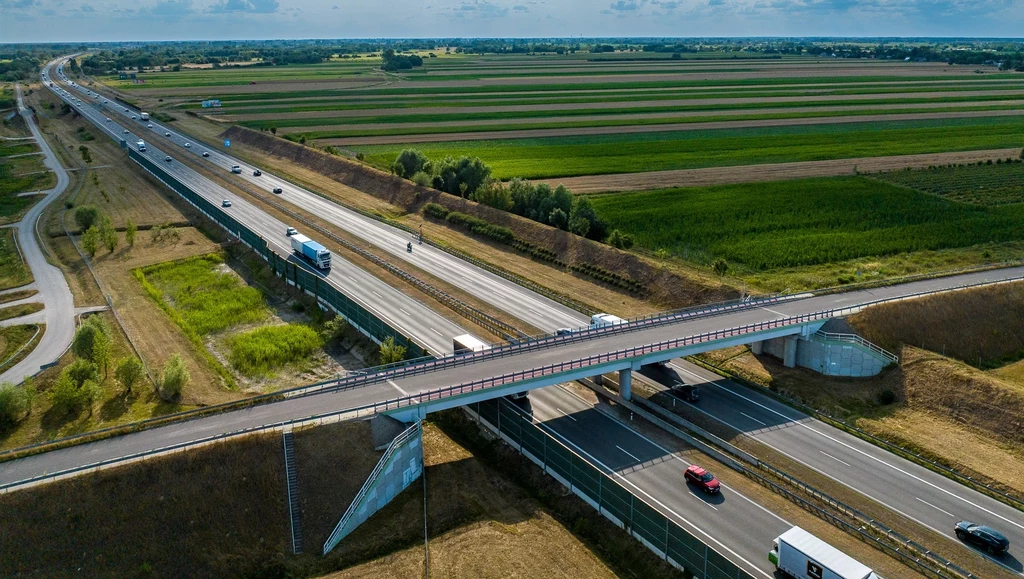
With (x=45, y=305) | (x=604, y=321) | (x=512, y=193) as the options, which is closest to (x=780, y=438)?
(x=604, y=321)

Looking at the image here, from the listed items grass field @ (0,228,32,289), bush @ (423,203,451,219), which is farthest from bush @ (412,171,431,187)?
grass field @ (0,228,32,289)

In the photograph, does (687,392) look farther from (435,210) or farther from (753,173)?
(753,173)

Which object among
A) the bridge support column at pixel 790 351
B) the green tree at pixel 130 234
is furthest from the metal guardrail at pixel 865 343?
the green tree at pixel 130 234

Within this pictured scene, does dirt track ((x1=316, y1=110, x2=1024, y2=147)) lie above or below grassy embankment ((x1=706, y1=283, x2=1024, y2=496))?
above

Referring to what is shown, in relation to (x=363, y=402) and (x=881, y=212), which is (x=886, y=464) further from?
(x=881, y=212)

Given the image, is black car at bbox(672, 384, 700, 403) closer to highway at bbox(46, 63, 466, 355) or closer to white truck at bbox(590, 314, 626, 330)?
white truck at bbox(590, 314, 626, 330)

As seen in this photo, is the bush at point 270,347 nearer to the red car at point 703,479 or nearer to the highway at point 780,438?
the highway at point 780,438
